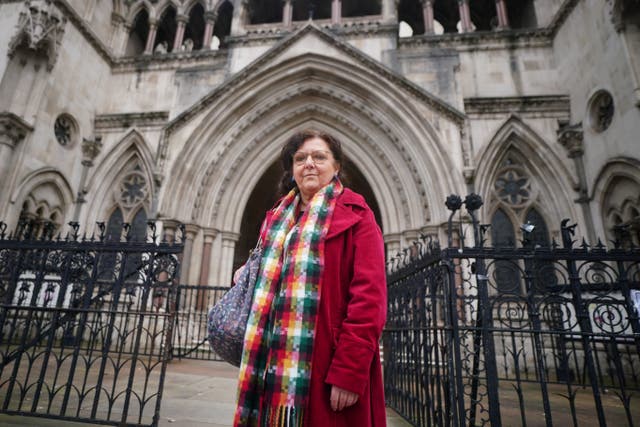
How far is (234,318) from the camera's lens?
6.16 ft

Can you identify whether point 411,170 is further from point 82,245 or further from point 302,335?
point 302,335

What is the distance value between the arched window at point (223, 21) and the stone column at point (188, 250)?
32.1ft

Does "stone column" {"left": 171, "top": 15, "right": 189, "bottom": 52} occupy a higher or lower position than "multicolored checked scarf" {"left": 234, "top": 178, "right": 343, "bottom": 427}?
higher

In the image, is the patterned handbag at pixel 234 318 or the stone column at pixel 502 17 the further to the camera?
the stone column at pixel 502 17

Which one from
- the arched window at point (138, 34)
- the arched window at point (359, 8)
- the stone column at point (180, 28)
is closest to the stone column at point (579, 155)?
the arched window at point (359, 8)

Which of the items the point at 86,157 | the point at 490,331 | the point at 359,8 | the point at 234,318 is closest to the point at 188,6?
the point at 359,8

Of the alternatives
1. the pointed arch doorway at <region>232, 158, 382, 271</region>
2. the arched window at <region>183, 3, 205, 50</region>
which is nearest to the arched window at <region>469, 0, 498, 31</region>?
the pointed arch doorway at <region>232, 158, 382, 271</region>

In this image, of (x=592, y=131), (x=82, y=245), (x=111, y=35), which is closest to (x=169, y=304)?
(x=82, y=245)

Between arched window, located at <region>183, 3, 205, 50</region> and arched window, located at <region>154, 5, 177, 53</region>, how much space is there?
24.5 inches

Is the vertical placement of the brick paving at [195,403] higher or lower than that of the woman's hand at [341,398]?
lower

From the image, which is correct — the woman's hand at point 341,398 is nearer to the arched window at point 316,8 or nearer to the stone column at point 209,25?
the stone column at point 209,25

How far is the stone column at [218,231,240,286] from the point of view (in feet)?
35.0

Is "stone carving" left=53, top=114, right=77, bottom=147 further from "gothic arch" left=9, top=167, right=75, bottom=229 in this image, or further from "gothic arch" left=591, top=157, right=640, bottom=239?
"gothic arch" left=591, top=157, right=640, bottom=239

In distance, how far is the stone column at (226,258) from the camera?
10.7 m
